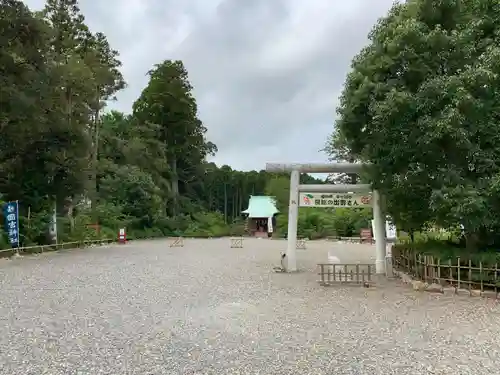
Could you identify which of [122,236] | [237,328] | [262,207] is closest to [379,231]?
[237,328]

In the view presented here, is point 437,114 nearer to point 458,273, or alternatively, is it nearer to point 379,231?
point 458,273

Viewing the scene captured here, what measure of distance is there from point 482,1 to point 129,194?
27010 mm

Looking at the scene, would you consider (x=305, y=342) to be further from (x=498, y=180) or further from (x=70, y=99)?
(x=70, y=99)

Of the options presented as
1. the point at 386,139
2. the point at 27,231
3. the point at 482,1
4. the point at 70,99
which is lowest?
the point at 27,231

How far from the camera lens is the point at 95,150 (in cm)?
2997

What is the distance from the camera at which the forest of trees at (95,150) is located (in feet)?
58.1

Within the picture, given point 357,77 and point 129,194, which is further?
point 129,194

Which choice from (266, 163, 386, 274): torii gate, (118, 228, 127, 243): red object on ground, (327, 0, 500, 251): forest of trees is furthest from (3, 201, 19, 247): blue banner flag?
(327, 0, 500, 251): forest of trees

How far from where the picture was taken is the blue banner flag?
1764 cm

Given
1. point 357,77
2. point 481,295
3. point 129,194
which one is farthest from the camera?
point 129,194

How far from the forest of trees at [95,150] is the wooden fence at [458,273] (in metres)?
13.4

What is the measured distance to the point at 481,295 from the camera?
8.70 meters

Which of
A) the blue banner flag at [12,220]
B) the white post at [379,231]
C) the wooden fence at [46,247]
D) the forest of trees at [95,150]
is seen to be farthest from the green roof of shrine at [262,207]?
the white post at [379,231]

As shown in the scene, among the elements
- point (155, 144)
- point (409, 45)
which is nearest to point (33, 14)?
point (409, 45)
